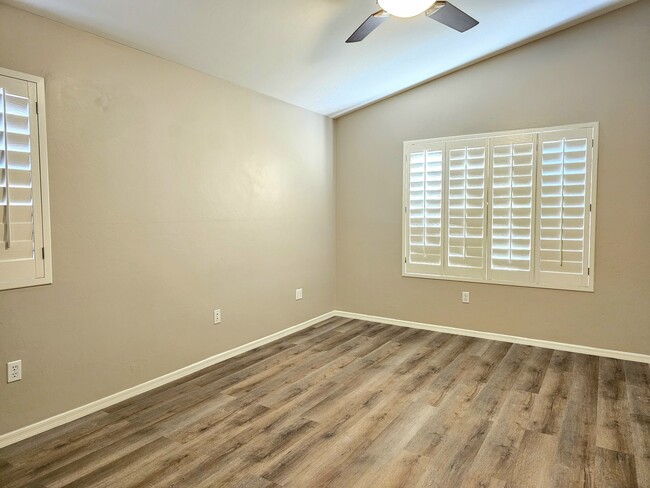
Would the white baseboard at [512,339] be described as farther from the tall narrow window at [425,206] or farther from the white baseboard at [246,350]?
the tall narrow window at [425,206]

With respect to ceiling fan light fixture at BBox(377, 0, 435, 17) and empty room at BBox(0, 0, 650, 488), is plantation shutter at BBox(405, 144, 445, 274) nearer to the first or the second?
empty room at BBox(0, 0, 650, 488)

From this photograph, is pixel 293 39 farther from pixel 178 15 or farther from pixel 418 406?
pixel 418 406

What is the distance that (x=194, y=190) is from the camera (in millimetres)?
3391

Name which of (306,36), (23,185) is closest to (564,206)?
(306,36)

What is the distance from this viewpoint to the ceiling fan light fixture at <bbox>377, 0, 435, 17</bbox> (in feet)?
7.30

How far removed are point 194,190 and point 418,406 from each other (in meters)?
2.40

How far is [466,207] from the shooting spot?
4289mm

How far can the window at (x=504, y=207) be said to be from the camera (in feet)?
12.3

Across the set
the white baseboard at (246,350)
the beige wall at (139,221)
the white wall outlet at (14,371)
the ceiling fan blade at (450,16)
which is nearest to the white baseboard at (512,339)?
the white baseboard at (246,350)

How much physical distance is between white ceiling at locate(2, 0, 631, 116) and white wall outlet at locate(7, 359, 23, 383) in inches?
80.0

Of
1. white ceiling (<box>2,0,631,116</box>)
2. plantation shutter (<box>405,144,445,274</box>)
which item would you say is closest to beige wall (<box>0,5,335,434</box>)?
white ceiling (<box>2,0,631,116</box>)

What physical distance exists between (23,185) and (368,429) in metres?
2.49

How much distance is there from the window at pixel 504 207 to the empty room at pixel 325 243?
0.07 feet

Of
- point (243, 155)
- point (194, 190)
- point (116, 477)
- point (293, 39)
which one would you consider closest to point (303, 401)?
point (116, 477)
